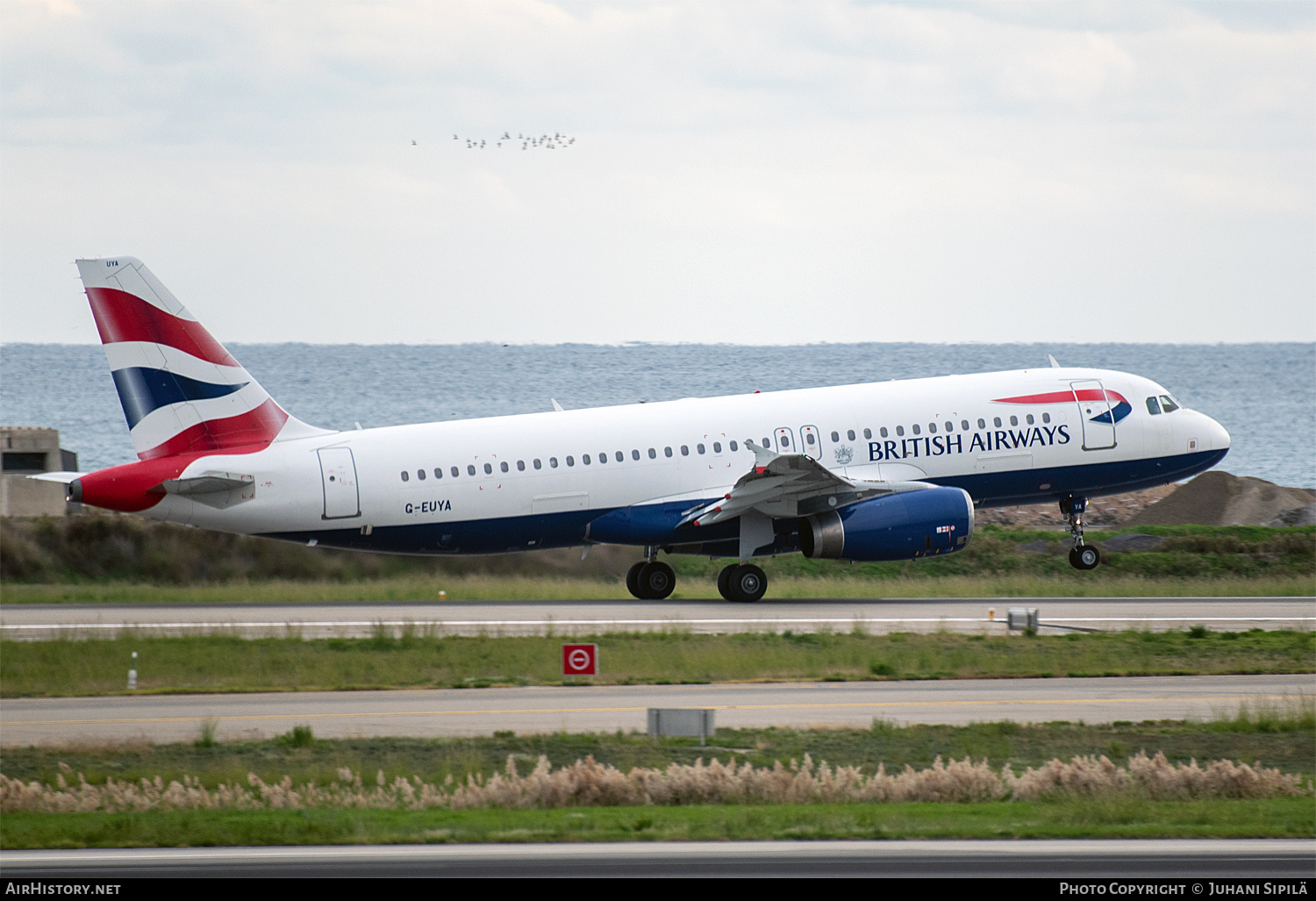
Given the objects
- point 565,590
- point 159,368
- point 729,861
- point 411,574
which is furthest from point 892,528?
point 729,861

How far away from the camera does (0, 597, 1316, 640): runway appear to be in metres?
32.2

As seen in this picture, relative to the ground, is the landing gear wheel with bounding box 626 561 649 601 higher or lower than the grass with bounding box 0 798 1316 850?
higher

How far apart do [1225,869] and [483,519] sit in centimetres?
2415

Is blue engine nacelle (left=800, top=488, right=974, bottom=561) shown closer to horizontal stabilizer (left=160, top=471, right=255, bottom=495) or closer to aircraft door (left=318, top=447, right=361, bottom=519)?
aircraft door (left=318, top=447, right=361, bottom=519)

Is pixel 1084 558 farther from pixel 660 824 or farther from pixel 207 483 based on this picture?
pixel 660 824

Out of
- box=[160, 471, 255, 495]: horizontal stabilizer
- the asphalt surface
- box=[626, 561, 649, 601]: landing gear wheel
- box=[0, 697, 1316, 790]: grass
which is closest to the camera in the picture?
the asphalt surface

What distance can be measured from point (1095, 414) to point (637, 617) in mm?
13503

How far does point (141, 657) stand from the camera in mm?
28500

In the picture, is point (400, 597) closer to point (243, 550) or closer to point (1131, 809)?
point (243, 550)

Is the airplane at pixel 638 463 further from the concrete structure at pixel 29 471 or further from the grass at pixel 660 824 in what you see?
the grass at pixel 660 824

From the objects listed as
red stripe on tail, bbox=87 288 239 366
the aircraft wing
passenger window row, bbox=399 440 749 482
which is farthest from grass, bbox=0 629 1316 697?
red stripe on tail, bbox=87 288 239 366

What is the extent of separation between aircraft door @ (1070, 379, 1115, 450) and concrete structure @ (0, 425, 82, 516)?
31028mm

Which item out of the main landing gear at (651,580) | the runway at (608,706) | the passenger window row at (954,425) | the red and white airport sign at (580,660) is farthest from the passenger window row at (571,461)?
the runway at (608,706)
